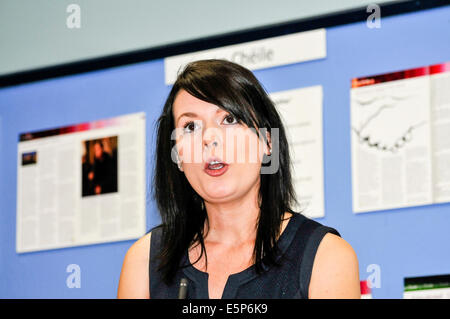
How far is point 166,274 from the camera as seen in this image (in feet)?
3.83

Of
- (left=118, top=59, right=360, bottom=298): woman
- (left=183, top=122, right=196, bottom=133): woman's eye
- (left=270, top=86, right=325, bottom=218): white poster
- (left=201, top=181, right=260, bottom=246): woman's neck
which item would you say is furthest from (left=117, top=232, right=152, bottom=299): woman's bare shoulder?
(left=270, top=86, right=325, bottom=218): white poster

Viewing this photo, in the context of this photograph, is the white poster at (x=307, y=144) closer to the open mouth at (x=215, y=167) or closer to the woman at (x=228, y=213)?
the woman at (x=228, y=213)

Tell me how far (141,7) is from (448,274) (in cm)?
111

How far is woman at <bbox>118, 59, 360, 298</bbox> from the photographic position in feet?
3.59

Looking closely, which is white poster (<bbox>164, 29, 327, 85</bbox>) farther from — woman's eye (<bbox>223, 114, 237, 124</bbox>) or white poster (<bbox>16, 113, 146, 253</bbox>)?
woman's eye (<bbox>223, 114, 237, 124</bbox>)

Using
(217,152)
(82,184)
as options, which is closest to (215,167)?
(217,152)

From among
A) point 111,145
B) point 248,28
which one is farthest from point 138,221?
point 248,28

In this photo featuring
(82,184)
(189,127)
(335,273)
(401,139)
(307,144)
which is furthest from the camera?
(82,184)

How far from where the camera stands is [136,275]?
3.93ft

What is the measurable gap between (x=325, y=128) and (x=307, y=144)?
2.3 inches

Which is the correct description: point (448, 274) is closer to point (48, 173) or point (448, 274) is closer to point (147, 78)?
point (147, 78)

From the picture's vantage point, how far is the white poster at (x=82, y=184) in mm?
1908

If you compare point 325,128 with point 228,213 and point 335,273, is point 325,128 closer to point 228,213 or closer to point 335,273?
point 228,213

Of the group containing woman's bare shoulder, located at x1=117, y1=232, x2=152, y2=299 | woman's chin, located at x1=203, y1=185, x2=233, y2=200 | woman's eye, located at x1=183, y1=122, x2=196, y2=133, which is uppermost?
woman's eye, located at x1=183, y1=122, x2=196, y2=133
